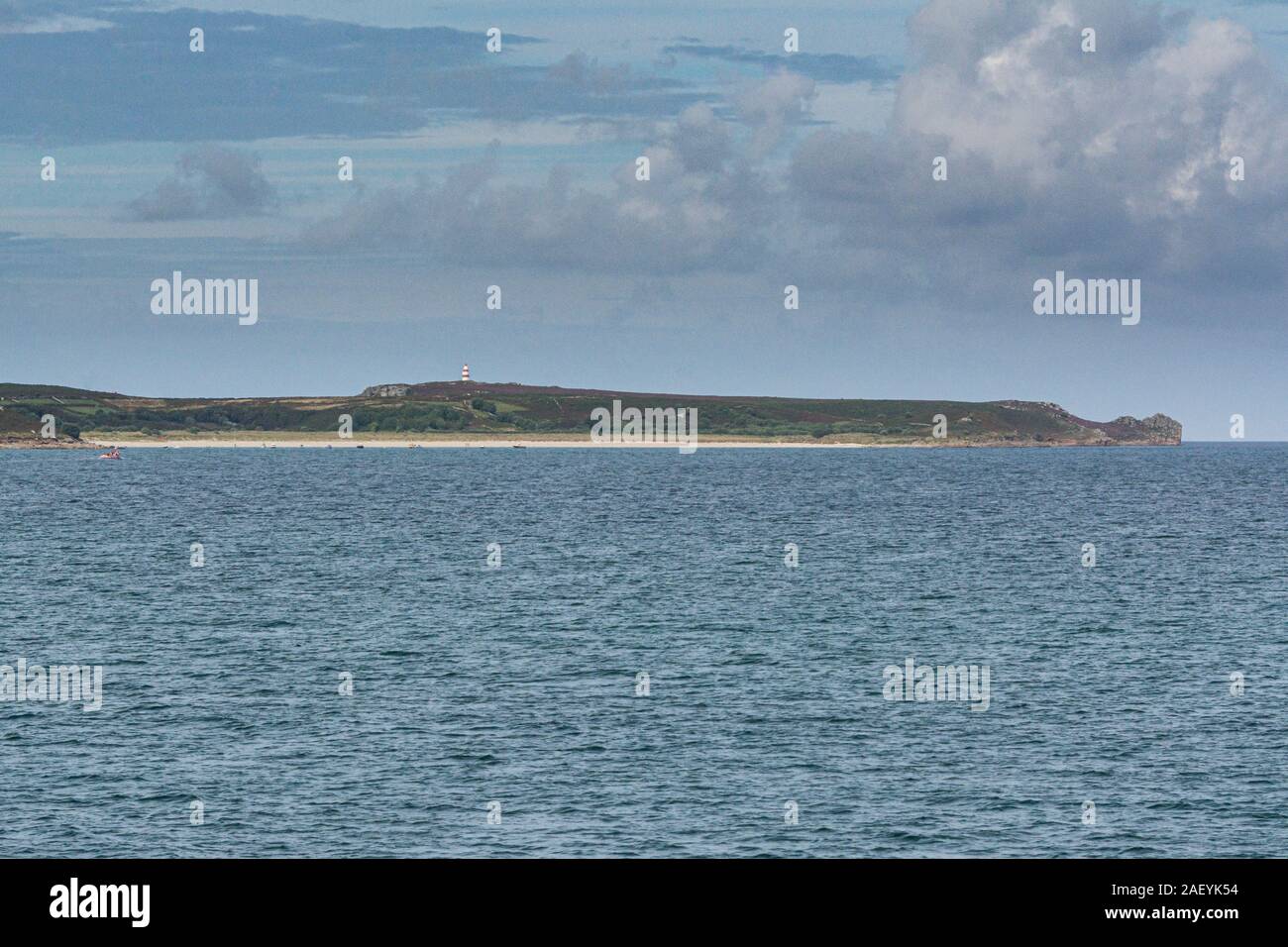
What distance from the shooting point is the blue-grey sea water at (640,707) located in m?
40.6

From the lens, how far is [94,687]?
197ft

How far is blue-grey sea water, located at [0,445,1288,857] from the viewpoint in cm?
4059

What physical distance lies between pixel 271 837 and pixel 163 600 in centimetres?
5523

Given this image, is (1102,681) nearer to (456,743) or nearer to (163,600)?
(456,743)

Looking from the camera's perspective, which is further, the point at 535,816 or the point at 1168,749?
the point at 1168,749

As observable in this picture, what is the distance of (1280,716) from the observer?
185ft

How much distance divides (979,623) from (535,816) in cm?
4796

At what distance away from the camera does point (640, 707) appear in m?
56.7

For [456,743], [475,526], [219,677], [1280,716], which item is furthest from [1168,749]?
[475,526]
